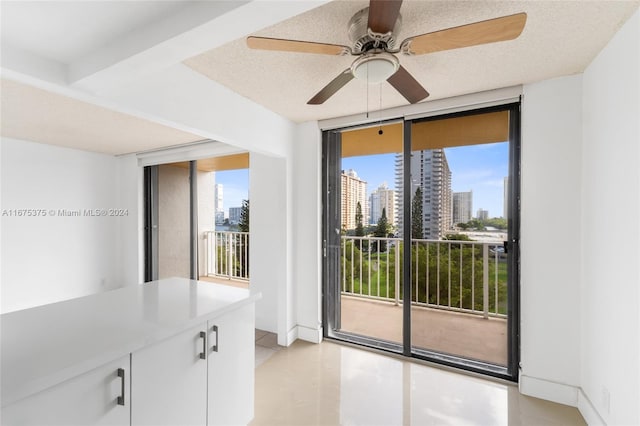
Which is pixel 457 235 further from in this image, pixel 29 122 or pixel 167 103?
pixel 29 122

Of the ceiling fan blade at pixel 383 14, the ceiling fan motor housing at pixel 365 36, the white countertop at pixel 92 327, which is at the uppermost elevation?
the ceiling fan motor housing at pixel 365 36

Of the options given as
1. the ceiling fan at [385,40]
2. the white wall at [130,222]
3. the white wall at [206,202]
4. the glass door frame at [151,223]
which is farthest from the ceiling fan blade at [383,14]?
the white wall at [130,222]

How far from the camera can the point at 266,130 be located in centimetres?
264

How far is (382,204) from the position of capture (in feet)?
9.79

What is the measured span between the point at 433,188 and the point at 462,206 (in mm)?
286

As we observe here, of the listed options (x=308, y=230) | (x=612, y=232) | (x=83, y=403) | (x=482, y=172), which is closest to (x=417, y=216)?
(x=482, y=172)

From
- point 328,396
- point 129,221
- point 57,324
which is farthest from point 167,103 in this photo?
point 129,221

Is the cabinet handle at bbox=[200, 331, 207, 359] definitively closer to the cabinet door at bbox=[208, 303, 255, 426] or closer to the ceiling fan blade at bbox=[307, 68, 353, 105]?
the cabinet door at bbox=[208, 303, 255, 426]

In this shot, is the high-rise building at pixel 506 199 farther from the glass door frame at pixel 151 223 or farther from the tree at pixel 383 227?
the glass door frame at pixel 151 223

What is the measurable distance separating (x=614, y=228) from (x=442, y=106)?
1421 mm

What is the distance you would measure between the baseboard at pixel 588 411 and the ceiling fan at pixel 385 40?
224cm

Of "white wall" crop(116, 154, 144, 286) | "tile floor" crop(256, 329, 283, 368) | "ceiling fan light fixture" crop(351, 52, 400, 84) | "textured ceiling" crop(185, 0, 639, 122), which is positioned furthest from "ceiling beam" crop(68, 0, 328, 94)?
"white wall" crop(116, 154, 144, 286)

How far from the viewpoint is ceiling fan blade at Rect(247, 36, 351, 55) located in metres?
1.29

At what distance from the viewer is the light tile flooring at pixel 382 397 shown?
75.4 inches
